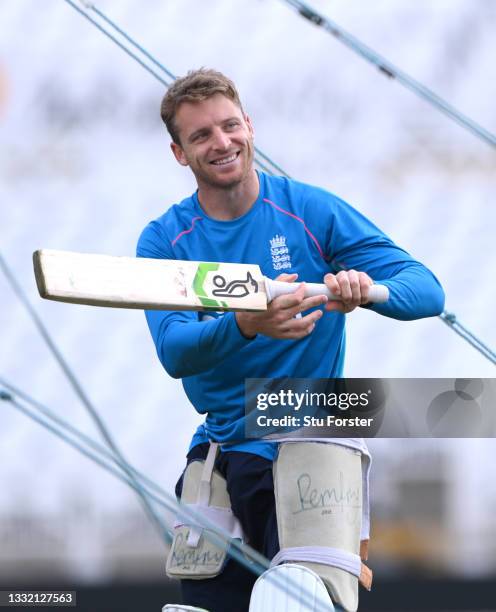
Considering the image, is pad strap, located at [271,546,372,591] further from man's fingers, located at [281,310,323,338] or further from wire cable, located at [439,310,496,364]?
wire cable, located at [439,310,496,364]

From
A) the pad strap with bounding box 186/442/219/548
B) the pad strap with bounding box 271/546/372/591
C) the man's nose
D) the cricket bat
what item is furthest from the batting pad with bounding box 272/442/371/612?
the man's nose

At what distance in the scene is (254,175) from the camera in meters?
1.38

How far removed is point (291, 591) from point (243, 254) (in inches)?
14.2

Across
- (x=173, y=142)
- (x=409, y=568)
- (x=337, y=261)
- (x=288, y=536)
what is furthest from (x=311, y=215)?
(x=409, y=568)

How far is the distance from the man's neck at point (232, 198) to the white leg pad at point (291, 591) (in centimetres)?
39

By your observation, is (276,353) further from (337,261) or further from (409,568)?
(409,568)

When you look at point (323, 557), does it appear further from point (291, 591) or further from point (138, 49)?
point (138, 49)

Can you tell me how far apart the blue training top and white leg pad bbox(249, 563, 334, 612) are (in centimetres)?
14

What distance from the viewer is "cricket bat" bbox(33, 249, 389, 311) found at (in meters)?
1.06

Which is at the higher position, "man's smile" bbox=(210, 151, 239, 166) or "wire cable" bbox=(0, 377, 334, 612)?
"man's smile" bbox=(210, 151, 239, 166)

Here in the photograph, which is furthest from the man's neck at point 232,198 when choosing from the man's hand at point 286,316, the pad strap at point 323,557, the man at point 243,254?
the pad strap at point 323,557

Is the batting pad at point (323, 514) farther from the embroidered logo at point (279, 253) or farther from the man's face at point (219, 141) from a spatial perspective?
the man's face at point (219, 141)

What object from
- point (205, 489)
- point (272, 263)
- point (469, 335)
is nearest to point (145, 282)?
point (272, 263)

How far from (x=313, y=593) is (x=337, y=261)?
35 centimetres
